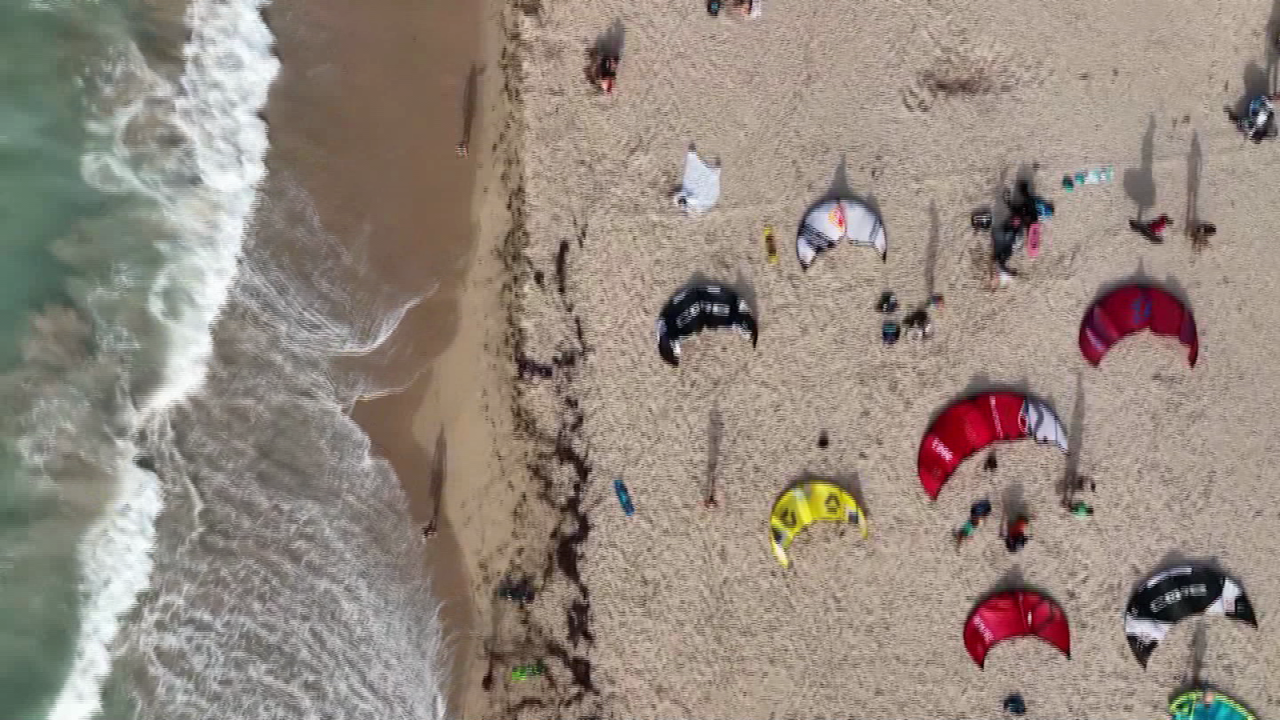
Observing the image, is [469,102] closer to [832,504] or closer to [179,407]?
[179,407]

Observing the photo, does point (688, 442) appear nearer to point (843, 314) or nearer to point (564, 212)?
point (843, 314)

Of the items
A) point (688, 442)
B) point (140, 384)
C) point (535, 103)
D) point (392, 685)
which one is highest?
point (535, 103)

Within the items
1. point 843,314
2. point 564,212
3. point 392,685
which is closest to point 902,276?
point 843,314

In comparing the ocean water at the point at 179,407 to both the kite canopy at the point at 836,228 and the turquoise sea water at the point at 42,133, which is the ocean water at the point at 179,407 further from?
the kite canopy at the point at 836,228

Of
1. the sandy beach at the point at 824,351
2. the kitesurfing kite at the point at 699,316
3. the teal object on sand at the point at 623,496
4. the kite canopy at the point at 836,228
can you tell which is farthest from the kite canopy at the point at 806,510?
the kite canopy at the point at 836,228

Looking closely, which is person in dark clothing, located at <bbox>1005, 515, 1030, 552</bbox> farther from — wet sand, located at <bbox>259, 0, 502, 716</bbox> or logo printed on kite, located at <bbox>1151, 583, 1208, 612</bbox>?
wet sand, located at <bbox>259, 0, 502, 716</bbox>

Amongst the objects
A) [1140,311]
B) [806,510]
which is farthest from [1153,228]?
[806,510]
